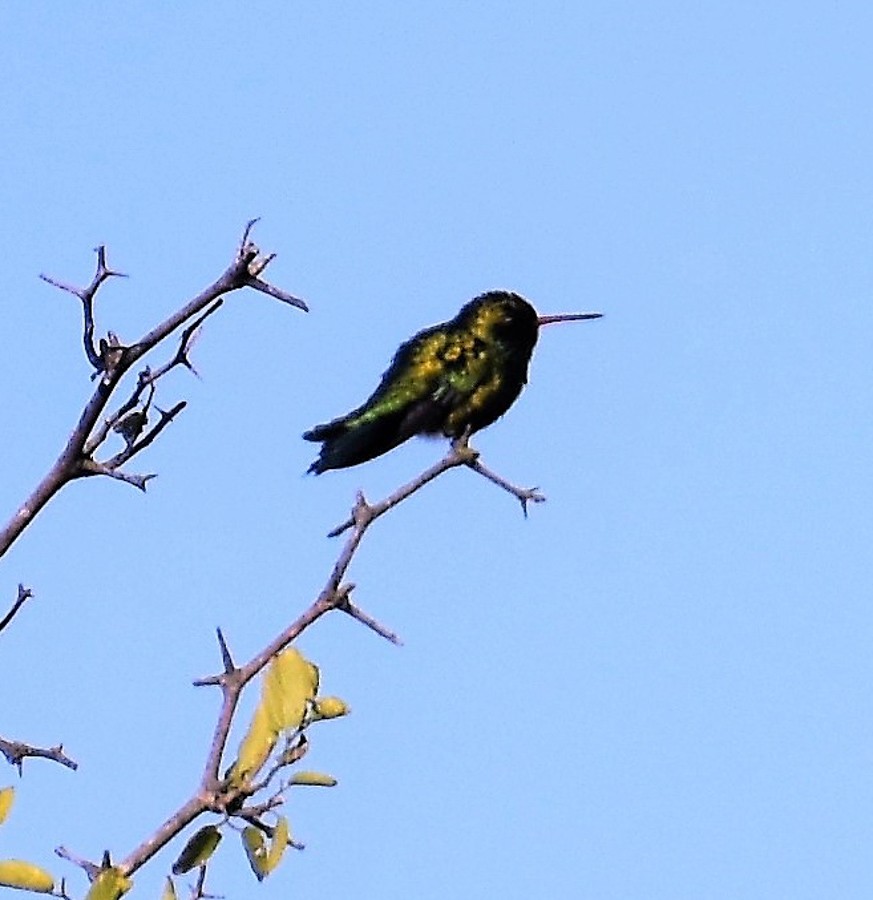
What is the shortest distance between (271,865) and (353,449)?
729 centimetres

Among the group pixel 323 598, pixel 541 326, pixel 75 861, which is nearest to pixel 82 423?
pixel 323 598

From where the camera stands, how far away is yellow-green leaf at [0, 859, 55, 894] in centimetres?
309

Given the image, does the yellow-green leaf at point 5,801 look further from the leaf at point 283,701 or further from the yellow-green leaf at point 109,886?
the yellow-green leaf at point 109,886

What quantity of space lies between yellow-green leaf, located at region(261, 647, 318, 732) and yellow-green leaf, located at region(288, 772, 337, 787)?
83 mm

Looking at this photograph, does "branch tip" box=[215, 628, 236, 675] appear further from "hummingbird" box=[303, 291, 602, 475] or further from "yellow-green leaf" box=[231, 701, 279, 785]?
"hummingbird" box=[303, 291, 602, 475]

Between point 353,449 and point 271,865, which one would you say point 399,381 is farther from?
point 271,865

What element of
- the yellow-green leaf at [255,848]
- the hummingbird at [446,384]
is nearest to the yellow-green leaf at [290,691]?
the yellow-green leaf at [255,848]

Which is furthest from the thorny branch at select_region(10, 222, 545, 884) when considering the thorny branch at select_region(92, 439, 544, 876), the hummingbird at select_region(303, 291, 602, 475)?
the hummingbird at select_region(303, 291, 602, 475)

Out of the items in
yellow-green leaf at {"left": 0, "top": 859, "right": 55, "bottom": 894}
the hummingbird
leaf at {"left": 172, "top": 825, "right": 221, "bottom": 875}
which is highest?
the hummingbird

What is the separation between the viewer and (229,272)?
3381 millimetres

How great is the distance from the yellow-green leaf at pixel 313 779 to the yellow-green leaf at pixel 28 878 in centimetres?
48

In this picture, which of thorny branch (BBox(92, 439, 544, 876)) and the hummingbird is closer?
thorny branch (BBox(92, 439, 544, 876))

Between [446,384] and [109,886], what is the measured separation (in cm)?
829

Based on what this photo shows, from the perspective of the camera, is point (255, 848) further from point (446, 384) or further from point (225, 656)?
point (446, 384)
